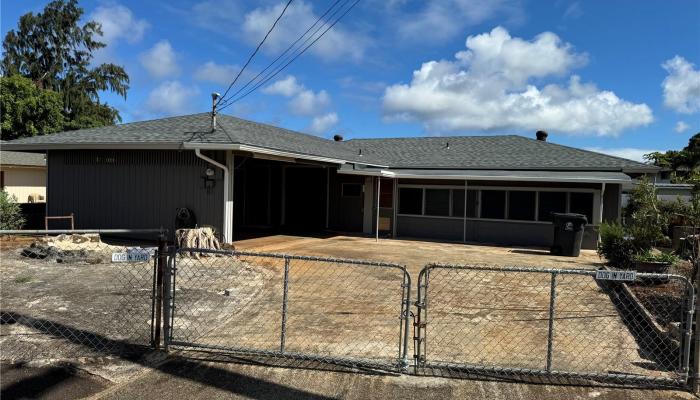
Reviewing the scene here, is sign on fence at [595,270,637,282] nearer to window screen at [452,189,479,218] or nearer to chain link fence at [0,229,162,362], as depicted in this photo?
chain link fence at [0,229,162,362]

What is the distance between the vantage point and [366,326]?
21.0ft

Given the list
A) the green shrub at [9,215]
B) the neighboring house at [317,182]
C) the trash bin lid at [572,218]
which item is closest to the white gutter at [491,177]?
the neighboring house at [317,182]

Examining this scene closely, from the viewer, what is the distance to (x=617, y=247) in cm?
1144

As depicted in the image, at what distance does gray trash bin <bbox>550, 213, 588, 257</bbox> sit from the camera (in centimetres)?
1448

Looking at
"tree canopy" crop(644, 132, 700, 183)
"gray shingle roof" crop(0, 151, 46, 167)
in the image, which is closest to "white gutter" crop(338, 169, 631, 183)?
"gray shingle roof" crop(0, 151, 46, 167)

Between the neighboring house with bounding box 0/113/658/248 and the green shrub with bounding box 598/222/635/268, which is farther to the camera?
the neighboring house with bounding box 0/113/658/248

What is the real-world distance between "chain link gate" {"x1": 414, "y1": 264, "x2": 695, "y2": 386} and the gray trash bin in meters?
5.01

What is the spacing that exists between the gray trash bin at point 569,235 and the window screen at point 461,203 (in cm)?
350

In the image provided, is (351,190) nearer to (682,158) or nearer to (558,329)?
(558,329)

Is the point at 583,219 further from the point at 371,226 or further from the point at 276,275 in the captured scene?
the point at 276,275

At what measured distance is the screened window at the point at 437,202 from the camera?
716 inches

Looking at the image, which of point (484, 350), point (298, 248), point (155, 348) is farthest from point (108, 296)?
point (298, 248)

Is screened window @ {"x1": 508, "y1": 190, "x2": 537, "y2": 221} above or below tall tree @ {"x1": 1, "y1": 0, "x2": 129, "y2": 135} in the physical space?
below

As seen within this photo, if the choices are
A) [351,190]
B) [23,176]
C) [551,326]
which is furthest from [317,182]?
[551,326]
